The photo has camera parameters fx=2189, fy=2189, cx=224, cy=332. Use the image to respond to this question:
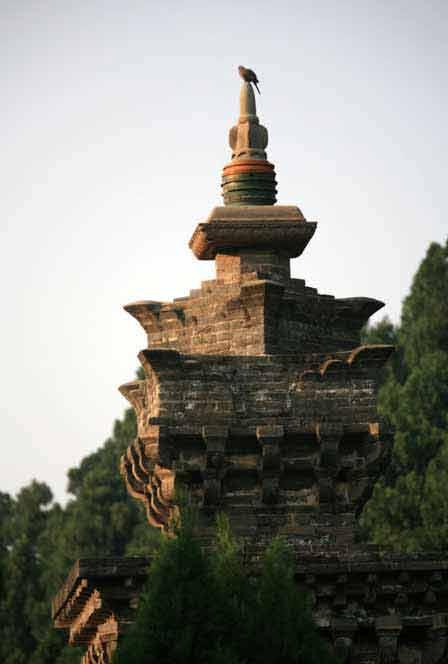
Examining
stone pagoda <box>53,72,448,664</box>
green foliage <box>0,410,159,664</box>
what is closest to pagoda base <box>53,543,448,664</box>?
stone pagoda <box>53,72,448,664</box>

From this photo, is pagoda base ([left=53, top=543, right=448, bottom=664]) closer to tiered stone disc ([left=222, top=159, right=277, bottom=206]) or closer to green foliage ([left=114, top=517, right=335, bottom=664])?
green foliage ([left=114, top=517, right=335, bottom=664])

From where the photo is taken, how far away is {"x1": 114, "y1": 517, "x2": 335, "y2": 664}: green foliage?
32938 millimetres

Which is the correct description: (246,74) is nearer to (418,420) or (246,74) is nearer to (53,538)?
(418,420)

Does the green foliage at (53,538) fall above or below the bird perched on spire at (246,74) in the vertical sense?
above

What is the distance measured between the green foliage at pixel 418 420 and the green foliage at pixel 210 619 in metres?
28.5

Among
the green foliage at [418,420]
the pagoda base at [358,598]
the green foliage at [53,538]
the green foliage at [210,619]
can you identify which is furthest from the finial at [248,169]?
the green foliage at [53,538]

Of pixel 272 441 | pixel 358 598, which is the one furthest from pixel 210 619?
pixel 272 441

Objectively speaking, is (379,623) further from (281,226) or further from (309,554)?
(281,226)

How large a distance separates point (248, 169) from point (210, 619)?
11267 millimetres

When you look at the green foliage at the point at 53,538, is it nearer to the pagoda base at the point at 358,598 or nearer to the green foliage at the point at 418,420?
the green foliage at the point at 418,420

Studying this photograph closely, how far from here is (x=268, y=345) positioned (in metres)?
39.3

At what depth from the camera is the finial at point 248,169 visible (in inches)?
1640

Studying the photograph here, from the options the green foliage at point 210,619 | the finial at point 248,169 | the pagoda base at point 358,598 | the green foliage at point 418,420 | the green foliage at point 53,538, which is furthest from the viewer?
the green foliage at point 53,538

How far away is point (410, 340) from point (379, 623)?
2293 inches
